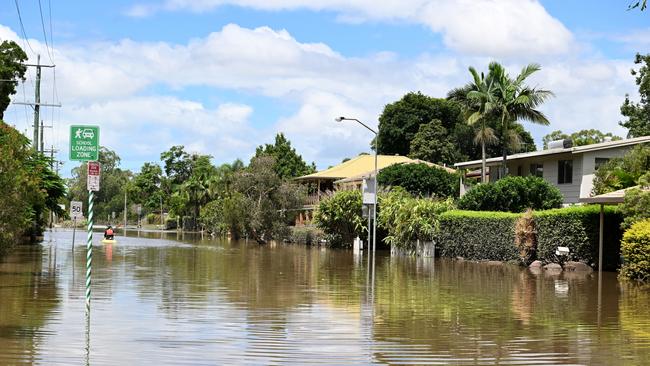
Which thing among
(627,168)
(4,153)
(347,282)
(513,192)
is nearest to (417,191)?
(513,192)

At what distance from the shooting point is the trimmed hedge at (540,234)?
3506 cm

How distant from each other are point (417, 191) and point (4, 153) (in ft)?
128

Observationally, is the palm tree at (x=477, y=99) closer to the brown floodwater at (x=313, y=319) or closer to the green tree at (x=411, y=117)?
the brown floodwater at (x=313, y=319)

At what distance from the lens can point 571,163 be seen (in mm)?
50812

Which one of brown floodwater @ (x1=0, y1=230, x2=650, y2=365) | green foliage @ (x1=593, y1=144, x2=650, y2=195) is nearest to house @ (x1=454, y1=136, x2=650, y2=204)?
green foliage @ (x1=593, y1=144, x2=650, y2=195)

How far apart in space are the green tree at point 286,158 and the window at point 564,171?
2183 inches

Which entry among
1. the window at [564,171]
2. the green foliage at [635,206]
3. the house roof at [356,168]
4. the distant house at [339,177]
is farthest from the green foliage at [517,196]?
the house roof at [356,168]

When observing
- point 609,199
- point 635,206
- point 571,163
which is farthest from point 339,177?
point 635,206

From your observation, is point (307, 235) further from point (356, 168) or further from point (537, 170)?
point (537, 170)

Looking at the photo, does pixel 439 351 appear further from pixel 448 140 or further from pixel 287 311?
pixel 448 140

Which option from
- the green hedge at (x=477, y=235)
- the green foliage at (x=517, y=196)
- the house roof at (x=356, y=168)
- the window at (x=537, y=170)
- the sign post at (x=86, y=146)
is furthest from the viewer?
the house roof at (x=356, y=168)

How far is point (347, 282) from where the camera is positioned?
1053 inches

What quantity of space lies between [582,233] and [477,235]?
8512mm

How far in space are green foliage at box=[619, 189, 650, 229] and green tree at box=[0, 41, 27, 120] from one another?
40070mm
